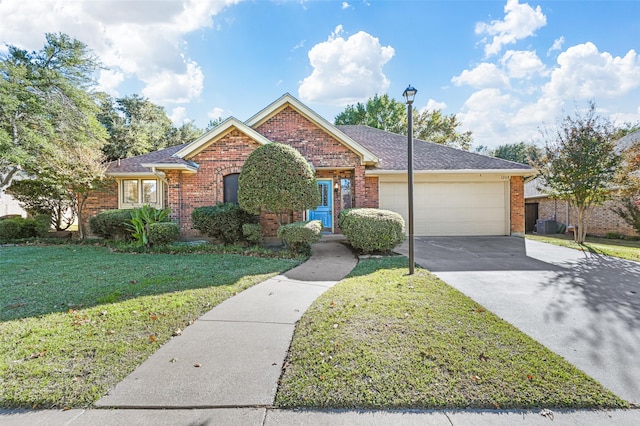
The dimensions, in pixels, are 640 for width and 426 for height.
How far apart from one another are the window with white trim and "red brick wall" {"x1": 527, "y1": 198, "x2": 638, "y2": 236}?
61.7ft

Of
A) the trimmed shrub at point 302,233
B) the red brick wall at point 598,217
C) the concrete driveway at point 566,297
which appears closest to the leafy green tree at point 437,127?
the red brick wall at point 598,217

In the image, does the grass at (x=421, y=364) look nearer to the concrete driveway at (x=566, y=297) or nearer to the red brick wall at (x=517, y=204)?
the concrete driveway at (x=566, y=297)

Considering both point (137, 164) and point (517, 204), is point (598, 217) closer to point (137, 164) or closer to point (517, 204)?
point (517, 204)

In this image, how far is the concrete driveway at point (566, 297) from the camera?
2996mm

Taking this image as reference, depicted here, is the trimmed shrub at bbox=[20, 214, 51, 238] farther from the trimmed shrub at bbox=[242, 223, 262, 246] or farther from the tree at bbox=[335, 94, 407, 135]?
the tree at bbox=[335, 94, 407, 135]

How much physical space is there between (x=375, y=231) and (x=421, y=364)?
5.35m

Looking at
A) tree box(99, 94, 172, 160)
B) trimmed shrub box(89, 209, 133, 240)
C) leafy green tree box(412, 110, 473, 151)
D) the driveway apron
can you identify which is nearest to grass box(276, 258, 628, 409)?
the driveway apron

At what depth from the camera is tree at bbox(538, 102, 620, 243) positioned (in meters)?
9.74

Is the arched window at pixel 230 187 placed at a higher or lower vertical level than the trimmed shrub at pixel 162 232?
higher

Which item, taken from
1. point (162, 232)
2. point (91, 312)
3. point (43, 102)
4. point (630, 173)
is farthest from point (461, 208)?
point (43, 102)

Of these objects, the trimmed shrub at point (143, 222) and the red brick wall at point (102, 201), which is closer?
the trimmed shrub at point (143, 222)

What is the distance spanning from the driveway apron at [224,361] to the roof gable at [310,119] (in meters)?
7.42

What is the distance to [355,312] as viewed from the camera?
3928mm

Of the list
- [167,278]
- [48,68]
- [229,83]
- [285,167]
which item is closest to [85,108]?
[48,68]
